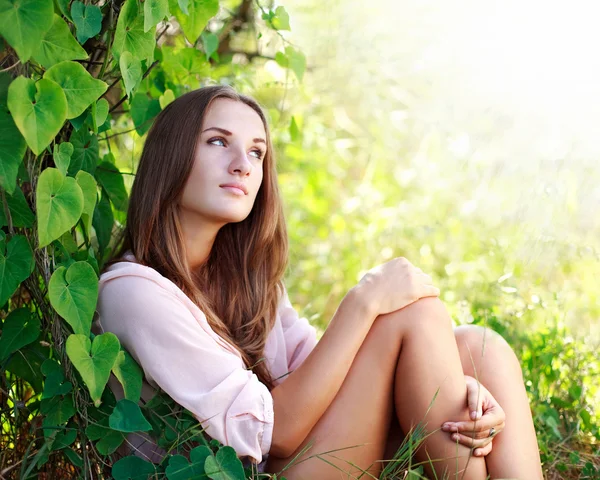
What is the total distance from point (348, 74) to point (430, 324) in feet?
10.6

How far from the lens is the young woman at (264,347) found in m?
1.46

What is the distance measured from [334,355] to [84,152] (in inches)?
27.4

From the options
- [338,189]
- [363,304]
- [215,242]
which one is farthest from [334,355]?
[338,189]

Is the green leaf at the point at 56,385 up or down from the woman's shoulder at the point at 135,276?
down

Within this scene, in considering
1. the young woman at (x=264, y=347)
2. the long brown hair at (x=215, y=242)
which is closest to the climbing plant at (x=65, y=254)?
the young woman at (x=264, y=347)

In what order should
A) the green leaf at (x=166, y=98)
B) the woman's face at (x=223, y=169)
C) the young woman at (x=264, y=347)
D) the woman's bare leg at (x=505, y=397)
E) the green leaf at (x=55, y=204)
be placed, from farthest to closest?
the green leaf at (x=166, y=98) → the woman's face at (x=223, y=169) → the woman's bare leg at (x=505, y=397) → the young woman at (x=264, y=347) → the green leaf at (x=55, y=204)

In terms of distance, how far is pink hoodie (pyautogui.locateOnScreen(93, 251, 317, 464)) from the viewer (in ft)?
4.67

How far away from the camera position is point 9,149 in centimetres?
107

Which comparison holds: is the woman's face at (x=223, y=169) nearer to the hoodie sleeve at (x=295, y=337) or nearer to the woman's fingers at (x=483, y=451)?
the hoodie sleeve at (x=295, y=337)

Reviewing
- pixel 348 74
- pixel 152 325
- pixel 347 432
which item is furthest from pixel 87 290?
pixel 348 74

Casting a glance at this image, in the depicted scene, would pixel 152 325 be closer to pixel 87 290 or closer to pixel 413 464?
pixel 87 290

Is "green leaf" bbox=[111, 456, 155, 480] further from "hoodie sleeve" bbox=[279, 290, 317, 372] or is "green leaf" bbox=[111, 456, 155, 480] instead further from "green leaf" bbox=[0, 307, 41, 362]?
"hoodie sleeve" bbox=[279, 290, 317, 372]

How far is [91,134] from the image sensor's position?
152 cm

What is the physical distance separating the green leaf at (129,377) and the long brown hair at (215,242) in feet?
0.91
